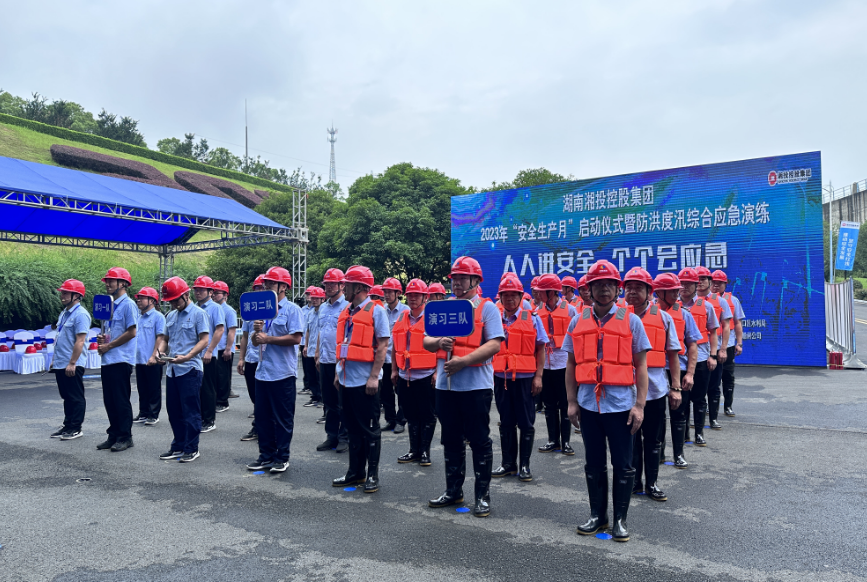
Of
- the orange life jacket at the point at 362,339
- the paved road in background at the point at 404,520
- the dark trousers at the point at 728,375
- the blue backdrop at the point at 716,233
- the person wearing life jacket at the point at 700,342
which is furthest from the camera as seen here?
the blue backdrop at the point at 716,233

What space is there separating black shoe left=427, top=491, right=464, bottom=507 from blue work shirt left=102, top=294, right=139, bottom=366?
14.6 ft

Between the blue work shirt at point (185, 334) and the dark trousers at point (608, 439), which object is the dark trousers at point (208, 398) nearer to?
the blue work shirt at point (185, 334)

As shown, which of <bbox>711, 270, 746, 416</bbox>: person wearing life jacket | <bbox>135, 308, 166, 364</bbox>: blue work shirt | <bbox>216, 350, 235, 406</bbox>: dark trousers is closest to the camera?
<bbox>711, 270, 746, 416</bbox>: person wearing life jacket

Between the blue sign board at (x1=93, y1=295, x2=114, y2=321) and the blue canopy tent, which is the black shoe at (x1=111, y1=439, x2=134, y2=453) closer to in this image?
the blue sign board at (x1=93, y1=295, x2=114, y2=321)

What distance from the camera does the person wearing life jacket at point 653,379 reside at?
4.50 m

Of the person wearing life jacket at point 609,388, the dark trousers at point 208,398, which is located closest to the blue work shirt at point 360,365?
the person wearing life jacket at point 609,388

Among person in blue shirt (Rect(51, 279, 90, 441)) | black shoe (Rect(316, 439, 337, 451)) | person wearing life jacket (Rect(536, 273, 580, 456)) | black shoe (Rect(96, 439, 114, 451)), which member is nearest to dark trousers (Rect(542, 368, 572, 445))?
person wearing life jacket (Rect(536, 273, 580, 456))

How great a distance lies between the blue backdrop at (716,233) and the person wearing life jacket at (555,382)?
902 centimetres

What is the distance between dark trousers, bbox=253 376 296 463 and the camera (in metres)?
5.68

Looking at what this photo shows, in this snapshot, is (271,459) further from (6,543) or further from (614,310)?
(614,310)

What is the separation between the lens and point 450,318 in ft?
13.9

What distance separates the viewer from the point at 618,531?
153 inches

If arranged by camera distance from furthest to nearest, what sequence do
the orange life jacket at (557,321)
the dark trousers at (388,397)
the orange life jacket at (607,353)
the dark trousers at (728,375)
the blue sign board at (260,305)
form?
1. the dark trousers at (728,375)
2. the dark trousers at (388,397)
3. the orange life jacket at (557,321)
4. the blue sign board at (260,305)
5. the orange life jacket at (607,353)

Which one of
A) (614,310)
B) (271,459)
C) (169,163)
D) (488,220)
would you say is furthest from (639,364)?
(169,163)
